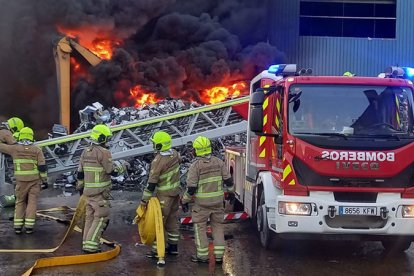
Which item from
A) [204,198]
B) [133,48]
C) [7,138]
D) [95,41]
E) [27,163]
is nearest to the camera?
[204,198]

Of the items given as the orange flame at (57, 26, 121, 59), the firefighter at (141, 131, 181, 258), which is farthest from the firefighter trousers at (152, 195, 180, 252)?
the orange flame at (57, 26, 121, 59)

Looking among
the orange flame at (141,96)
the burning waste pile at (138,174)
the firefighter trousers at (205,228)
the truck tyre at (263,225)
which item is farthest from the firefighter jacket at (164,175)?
the orange flame at (141,96)

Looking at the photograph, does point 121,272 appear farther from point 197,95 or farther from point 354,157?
point 197,95

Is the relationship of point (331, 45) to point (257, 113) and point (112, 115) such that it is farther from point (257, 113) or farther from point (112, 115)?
point (257, 113)

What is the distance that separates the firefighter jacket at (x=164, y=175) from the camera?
624cm

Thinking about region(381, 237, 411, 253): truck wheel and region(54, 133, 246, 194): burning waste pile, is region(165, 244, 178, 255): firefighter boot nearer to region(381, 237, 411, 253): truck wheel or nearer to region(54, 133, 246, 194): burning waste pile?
region(381, 237, 411, 253): truck wheel

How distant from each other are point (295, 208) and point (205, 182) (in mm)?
1036

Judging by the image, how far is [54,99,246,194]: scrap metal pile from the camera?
44.1 feet

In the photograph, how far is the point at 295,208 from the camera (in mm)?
6109

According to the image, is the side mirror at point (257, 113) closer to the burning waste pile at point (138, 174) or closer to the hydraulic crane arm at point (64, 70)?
the burning waste pile at point (138, 174)

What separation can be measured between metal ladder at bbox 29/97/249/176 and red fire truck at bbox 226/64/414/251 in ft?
18.9

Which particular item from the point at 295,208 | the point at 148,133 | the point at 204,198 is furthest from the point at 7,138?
the point at 295,208

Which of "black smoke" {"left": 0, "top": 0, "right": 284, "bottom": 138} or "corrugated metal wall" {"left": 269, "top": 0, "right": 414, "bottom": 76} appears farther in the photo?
"corrugated metal wall" {"left": 269, "top": 0, "right": 414, "bottom": 76}

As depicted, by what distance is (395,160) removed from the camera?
6.09 meters
